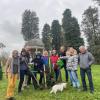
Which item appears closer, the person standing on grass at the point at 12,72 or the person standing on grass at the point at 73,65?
the person standing on grass at the point at 12,72

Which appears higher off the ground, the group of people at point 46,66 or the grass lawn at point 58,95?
the group of people at point 46,66

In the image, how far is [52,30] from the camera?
8381 cm

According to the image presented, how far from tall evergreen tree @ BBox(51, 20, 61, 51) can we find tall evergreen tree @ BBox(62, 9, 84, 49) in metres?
3.14

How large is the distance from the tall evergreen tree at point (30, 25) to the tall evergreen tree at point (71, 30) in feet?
41.6

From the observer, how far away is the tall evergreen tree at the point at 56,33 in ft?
262

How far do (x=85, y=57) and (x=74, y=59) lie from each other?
86 cm

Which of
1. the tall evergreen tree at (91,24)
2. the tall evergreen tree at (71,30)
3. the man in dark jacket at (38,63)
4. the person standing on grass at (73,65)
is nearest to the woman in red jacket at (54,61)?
the man in dark jacket at (38,63)

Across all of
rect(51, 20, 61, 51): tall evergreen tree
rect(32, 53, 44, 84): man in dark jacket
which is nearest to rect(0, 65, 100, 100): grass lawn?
rect(32, 53, 44, 84): man in dark jacket

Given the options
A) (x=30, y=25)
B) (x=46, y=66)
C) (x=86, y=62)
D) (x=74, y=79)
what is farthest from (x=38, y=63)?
(x=30, y=25)

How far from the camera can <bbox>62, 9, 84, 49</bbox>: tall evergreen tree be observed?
71.4m

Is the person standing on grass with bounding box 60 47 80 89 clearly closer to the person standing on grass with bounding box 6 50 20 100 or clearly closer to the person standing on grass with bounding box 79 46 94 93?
the person standing on grass with bounding box 79 46 94 93

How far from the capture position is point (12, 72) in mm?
14086

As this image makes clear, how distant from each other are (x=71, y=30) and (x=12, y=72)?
199ft

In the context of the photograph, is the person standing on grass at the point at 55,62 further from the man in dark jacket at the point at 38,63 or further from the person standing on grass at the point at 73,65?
the person standing on grass at the point at 73,65
